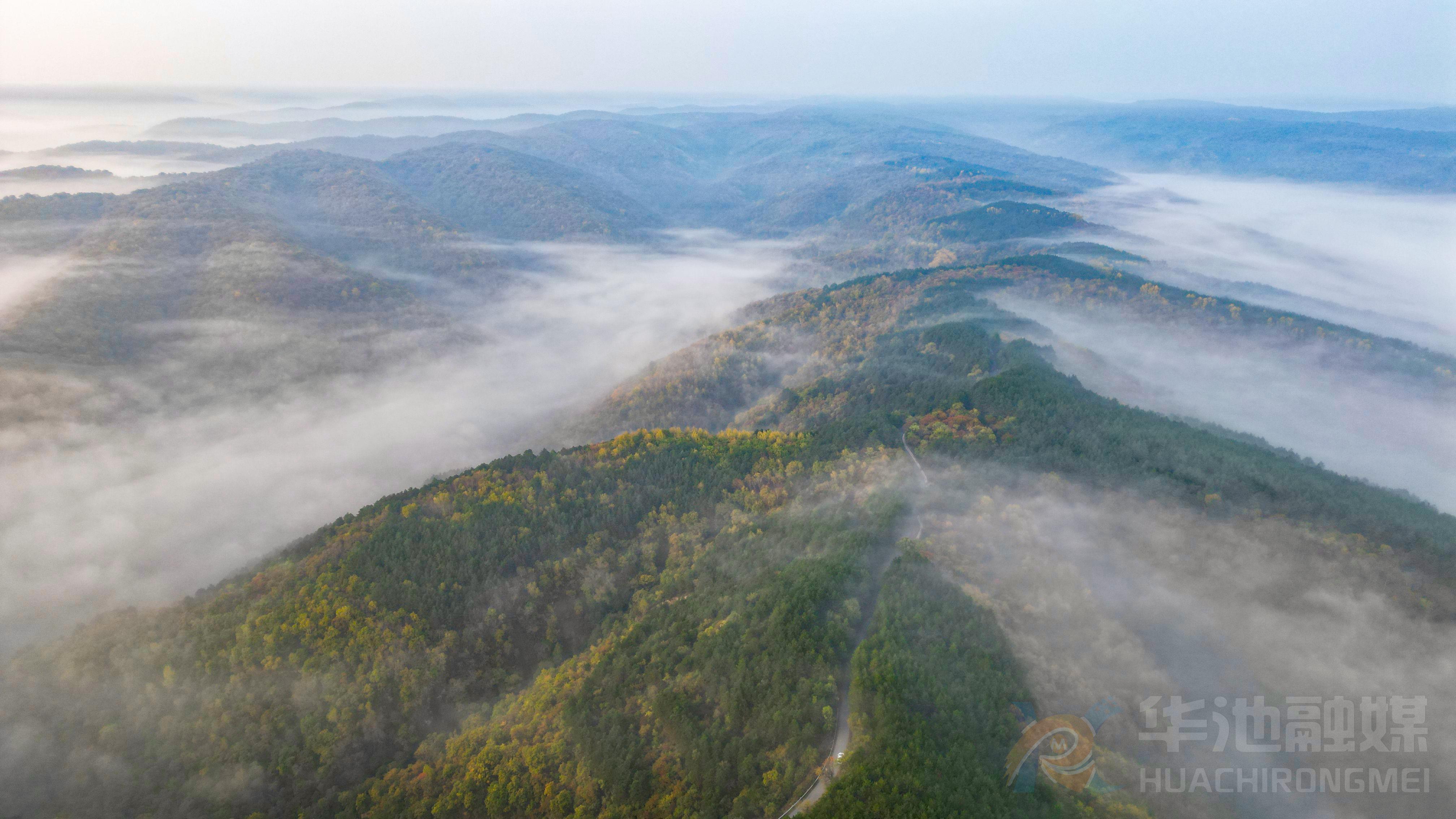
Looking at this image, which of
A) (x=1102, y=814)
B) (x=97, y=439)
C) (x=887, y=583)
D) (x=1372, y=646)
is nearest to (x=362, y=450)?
(x=97, y=439)

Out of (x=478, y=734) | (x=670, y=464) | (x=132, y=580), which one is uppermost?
(x=670, y=464)

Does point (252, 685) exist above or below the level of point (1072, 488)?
below

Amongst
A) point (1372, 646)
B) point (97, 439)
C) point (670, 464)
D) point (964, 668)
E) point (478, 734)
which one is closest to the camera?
point (964, 668)

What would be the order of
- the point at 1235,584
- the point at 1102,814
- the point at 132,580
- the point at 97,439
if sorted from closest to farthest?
1. the point at 1102,814
2. the point at 1235,584
3. the point at 132,580
4. the point at 97,439

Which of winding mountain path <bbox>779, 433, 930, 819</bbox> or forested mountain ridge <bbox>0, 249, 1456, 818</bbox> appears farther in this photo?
forested mountain ridge <bbox>0, 249, 1456, 818</bbox>

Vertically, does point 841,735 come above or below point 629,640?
above

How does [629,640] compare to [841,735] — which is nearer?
[841,735]

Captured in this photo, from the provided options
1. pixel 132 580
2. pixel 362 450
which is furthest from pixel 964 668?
pixel 362 450

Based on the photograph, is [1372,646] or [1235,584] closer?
[1372,646]

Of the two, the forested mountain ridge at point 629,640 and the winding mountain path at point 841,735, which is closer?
the winding mountain path at point 841,735

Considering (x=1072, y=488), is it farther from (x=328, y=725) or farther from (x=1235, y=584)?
(x=328, y=725)

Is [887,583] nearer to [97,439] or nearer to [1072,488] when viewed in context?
[1072,488]
